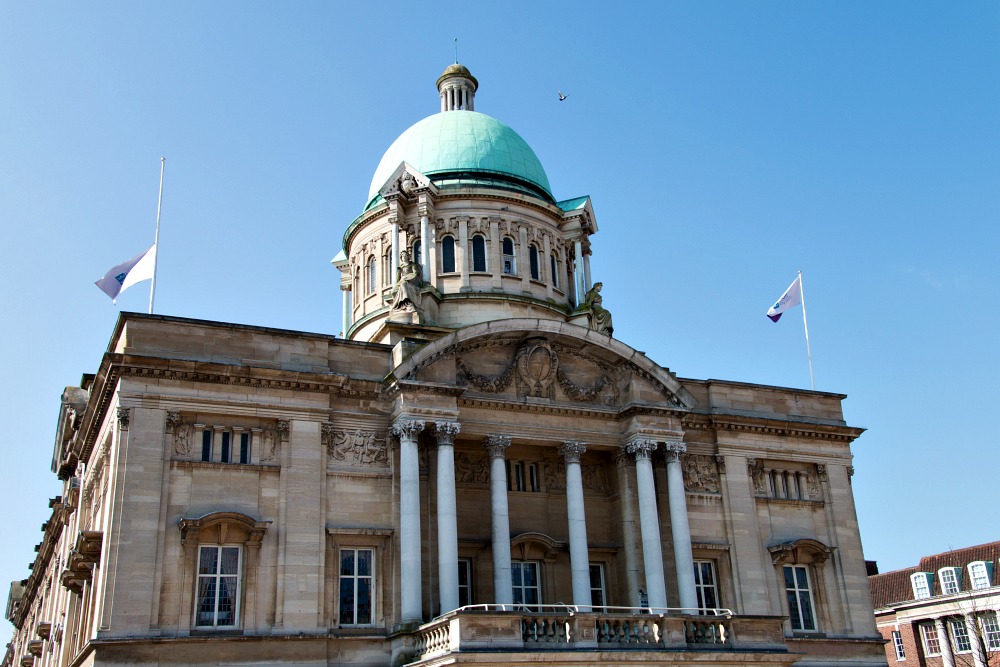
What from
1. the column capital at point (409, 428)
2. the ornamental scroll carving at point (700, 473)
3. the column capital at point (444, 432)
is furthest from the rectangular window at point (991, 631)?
the column capital at point (409, 428)

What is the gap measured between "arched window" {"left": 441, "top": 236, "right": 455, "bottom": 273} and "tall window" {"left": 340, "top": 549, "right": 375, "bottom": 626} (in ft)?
50.9

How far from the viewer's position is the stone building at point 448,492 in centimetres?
2881

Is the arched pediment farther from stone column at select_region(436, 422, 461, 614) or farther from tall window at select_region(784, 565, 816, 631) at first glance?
tall window at select_region(784, 565, 816, 631)

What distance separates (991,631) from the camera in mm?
58312

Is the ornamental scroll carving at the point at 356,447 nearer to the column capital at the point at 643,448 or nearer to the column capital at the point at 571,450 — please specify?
the column capital at the point at 571,450

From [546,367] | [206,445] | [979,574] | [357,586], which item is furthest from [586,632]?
[979,574]

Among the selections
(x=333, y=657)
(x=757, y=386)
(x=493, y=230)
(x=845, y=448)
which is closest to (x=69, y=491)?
(x=333, y=657)

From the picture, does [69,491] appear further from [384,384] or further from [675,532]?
[675,532]

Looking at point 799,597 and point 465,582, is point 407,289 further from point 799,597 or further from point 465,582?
point 799,597

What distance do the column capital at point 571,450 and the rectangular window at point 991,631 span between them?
36.3 m

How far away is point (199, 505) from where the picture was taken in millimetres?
29781

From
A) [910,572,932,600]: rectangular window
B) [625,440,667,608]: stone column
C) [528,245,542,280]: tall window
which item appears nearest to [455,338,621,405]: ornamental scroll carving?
[625,440,667,608]: stone column

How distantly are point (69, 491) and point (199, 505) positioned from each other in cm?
1380

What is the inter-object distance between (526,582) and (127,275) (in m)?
16.7
